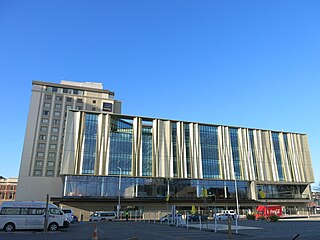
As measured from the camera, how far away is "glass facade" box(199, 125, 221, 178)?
208 feet

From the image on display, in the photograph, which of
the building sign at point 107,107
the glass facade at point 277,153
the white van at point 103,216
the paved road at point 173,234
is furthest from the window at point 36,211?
the building sign at point 107,107

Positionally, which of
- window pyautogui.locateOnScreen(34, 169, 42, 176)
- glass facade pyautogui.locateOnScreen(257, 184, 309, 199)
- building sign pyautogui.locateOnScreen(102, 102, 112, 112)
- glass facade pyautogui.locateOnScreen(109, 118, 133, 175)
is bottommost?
glass facade pyautogui.locateOnScreen(257, 184, 309, 199)

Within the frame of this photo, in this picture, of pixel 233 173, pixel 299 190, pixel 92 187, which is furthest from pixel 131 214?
pixel 299 190

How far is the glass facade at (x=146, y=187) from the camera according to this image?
54.7 m

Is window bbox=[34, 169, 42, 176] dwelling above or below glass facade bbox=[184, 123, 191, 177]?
below

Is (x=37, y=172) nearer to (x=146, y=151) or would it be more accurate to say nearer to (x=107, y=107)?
(x=107, y=107)

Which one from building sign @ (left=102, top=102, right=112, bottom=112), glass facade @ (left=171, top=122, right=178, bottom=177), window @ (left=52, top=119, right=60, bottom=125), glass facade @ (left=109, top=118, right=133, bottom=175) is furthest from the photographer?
building sign @ (left=102, top=102, right=112, bottom=112)

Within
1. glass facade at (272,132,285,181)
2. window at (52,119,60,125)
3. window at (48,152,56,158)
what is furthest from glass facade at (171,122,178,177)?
window at (52,119,60,125)

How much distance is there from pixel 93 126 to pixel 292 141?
179 ft

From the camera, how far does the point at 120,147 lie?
60.2 meters

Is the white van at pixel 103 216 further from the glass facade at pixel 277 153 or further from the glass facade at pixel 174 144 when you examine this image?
the glass facade at pixel 277 153

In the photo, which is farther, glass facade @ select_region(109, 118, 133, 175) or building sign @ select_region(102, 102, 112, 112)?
building sign @ select_region(102, 102, 112, 112)

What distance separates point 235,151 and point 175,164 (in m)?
17.1

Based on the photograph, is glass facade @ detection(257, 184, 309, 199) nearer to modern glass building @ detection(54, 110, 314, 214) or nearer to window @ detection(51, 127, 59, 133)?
modern glass building @ detection(54, 110, 314, 214)
